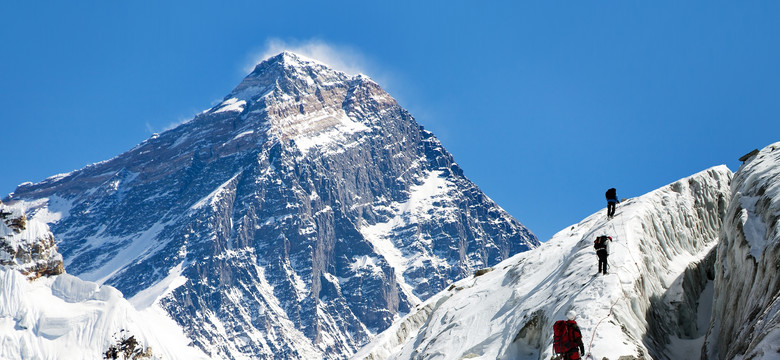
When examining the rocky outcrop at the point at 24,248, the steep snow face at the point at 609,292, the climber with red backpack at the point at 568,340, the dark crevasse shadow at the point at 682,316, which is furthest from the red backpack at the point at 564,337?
the rocky outcrop at the point at 24,248

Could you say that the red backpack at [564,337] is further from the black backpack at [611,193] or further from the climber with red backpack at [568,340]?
the black backpack at [611,193]

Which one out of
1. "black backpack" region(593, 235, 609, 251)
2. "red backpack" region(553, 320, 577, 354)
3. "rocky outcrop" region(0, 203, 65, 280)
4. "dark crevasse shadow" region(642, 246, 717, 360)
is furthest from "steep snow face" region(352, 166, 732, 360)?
"rocky outcrop" region(0, 203, 65, 280)

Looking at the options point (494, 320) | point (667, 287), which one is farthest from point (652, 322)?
point (494, 320)

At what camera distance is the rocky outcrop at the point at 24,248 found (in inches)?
7308

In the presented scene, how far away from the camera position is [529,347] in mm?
35219

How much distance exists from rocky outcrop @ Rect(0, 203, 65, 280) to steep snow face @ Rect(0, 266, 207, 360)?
475cm

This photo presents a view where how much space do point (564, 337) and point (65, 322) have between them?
162853 mm

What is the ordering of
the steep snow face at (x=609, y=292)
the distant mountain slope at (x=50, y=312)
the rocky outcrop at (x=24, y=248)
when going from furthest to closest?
the rocky outcrop at (x=24, y=248)
the distant mountain slope at (x=50, y=312)
the steep snow face at (x=609, y=292)

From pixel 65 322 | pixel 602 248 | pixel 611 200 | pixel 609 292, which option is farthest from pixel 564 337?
pixel 65 322

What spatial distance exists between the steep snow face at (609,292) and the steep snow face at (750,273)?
2536mm

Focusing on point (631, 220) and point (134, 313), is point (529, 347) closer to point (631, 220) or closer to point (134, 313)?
point (631, 220)

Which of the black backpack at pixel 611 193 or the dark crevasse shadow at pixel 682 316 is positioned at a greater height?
the black backpack at pixel 611 193

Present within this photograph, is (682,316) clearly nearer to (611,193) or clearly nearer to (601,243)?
(601,243)

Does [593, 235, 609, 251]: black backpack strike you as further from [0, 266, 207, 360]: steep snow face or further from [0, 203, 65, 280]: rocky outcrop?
[0, 203, 65, 280]: rocky outcrop
